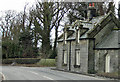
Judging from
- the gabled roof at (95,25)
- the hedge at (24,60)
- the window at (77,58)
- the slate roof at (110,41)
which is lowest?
the hedge at (24,60)

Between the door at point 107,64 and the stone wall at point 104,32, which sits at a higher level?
the stone wall at point 104,32

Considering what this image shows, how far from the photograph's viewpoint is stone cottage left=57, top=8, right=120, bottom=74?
75.5ft

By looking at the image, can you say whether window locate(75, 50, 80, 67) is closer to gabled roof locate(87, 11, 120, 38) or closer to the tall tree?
gabled roof locate(87, 11, 120, 38)

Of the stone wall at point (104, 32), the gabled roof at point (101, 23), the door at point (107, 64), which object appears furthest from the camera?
the stone wall at point (104, 32)

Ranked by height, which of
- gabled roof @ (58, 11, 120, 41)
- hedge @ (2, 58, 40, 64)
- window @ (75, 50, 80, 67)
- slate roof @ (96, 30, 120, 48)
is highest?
gabled roof @ (58, 11, 120, 41)

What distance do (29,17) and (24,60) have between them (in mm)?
13202

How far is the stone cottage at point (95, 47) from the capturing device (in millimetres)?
23000

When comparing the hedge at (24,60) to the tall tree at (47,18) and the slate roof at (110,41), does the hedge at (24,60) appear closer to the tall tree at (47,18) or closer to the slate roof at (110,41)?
the tall tree at (47,18)

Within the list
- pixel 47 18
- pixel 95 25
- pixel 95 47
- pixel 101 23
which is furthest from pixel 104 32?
pixel 47 18

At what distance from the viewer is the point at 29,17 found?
5178cm

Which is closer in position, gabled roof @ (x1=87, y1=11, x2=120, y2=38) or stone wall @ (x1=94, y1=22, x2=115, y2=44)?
gabled roof @ (x1=87, y1=11, x2=120, y2=38)

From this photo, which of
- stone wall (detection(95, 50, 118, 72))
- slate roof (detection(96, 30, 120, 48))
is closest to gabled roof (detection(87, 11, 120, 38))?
slate roof (detection(96, 30, 120, 48))

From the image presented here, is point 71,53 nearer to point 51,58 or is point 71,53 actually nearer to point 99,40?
point 99,40

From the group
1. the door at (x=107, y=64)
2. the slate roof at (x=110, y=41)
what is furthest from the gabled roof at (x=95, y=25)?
the door at (x=107, y=64)
